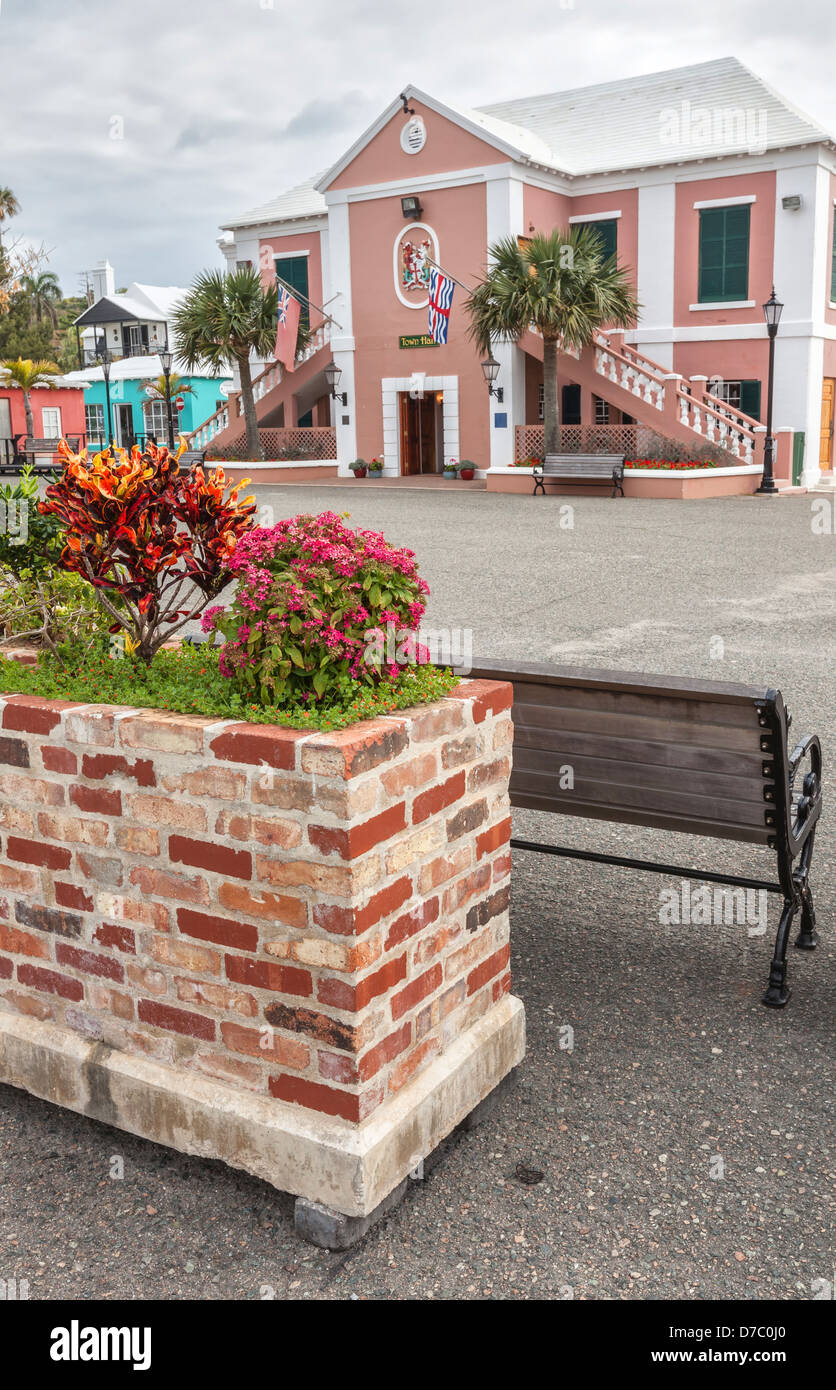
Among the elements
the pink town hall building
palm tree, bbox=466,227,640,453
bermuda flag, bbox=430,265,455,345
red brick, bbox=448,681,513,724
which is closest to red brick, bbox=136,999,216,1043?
red brick, bbox=448,681,513,724

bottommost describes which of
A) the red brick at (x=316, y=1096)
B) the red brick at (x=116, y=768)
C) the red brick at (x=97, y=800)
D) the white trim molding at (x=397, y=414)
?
the red brick at (x=316, y=1096)

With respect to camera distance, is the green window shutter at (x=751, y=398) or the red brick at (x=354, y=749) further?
the green window shutter at (x=751, y=398)

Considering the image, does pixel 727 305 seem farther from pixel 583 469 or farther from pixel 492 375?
pixel 583 469

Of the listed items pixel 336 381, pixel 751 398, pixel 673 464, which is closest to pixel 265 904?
pixel 673 464

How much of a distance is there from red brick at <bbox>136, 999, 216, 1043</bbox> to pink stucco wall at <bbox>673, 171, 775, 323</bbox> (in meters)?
27.0

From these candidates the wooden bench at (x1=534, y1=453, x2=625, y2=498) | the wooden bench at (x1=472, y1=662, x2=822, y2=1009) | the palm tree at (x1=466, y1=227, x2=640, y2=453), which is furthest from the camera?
the palm tree at (x1=466, y1=227, x2=640, y2=453)

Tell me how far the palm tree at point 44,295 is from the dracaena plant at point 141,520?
71.0 metres

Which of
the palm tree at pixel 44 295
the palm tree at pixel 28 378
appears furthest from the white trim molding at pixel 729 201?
the palm tree at pixel 44 295

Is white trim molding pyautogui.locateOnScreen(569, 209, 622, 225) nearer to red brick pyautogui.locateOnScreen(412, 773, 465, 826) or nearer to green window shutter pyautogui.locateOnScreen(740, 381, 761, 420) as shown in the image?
green window shutter pyautogui.locateOnScreen(740, 381, 761, 420)

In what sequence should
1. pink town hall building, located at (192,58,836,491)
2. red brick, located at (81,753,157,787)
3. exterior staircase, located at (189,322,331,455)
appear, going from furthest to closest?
1. exterior staircase, located at (189,322,331,455)
2. pink town hall building, located at (192,58,836,491)
3. red brick, located at (81,753,157,787)

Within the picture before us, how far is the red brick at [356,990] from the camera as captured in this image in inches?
105

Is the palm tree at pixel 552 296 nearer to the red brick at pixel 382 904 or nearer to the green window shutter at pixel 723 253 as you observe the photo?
the green window shutter at pixel 723 253

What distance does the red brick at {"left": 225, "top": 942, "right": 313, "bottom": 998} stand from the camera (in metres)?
2.73

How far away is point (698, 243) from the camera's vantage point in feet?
90.4
